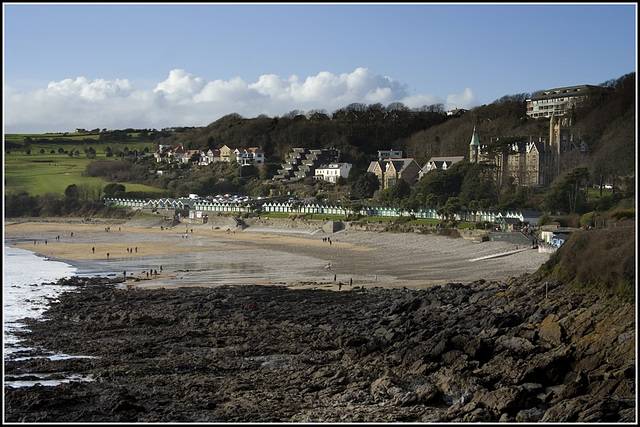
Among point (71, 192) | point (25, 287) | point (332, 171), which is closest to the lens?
point (25, 287)

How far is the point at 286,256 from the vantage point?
3853 centimetres

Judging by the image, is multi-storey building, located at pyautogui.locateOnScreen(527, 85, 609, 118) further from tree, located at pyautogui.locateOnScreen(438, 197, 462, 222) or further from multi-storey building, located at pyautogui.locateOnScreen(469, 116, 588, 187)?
tree, located at pyautogui.locateOnScreen(438, 197, 462, 222)

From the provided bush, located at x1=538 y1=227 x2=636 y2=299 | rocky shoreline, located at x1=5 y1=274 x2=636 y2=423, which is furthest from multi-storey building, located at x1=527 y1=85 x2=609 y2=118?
rocky shoreline, located at x1=5 y1=274 x2=636 y2=423

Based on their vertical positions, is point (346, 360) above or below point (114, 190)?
below

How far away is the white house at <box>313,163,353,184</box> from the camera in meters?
76.6

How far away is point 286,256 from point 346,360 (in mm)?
23155

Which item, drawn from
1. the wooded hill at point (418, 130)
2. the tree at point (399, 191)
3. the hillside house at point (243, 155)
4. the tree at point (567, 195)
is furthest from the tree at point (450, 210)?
the hillside house at point (243, 155)

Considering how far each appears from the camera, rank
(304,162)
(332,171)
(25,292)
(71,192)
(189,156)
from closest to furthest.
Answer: (25,292) < (332,171) < (71,192) < (304,162) < (189,156)

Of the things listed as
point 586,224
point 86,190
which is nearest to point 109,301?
point 586,224

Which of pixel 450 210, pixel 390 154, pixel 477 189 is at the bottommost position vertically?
pixel 450 210

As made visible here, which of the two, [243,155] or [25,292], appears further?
[243,155]

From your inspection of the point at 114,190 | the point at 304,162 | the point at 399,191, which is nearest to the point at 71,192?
the point at 114,190

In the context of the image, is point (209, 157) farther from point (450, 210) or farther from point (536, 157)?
point (450, 210)

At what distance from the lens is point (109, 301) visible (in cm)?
2352
